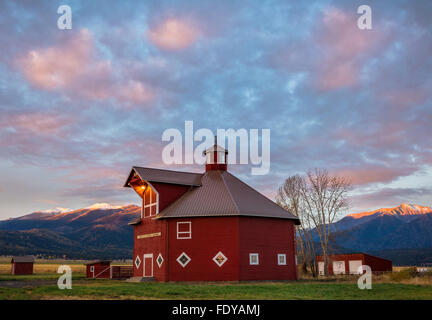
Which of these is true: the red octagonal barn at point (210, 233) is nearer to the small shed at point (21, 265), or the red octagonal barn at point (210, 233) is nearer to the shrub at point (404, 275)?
the shrub at point (404, 275)

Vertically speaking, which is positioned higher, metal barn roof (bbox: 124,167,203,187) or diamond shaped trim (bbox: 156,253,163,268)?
metal barn roof (bbox: 124,167,203,187)

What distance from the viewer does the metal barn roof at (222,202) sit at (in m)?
33.4

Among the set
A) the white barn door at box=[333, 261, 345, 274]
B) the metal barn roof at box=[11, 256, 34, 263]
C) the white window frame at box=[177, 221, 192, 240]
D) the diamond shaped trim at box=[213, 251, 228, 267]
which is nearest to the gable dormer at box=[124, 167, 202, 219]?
the white window frame at box=[177, 221, 192, 240]

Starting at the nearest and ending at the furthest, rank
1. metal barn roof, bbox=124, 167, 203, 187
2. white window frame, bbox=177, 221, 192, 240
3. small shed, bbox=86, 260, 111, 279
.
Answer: white window frame, bbox=177, 221, 192, 240 → metal barn roof, bbox=124, 167, 203, 187 → small shed, bbox=86, 260, 111, 279

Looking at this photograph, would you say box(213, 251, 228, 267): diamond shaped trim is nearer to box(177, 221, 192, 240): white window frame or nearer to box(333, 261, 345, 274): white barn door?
box(177, 221, 192, 240): white window frame

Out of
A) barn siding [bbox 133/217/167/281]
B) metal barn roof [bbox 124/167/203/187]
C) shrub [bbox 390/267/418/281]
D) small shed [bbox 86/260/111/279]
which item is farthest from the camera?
small shed [bbox 86/260/111/279]

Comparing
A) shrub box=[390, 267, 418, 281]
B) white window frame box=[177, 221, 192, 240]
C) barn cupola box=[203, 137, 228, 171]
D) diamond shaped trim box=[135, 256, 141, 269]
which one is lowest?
shrub box=[390, 267, 418, 281]

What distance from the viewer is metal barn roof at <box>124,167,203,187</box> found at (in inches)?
1435

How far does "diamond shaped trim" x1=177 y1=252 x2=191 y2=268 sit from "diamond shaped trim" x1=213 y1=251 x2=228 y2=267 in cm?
215

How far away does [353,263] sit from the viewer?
6238cm

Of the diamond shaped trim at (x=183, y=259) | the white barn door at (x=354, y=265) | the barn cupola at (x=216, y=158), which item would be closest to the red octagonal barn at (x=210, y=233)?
the diamond shaped trim at (x=183, y=259)

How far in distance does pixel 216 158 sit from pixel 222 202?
7.84 m

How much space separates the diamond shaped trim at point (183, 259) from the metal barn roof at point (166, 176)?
6.66m
